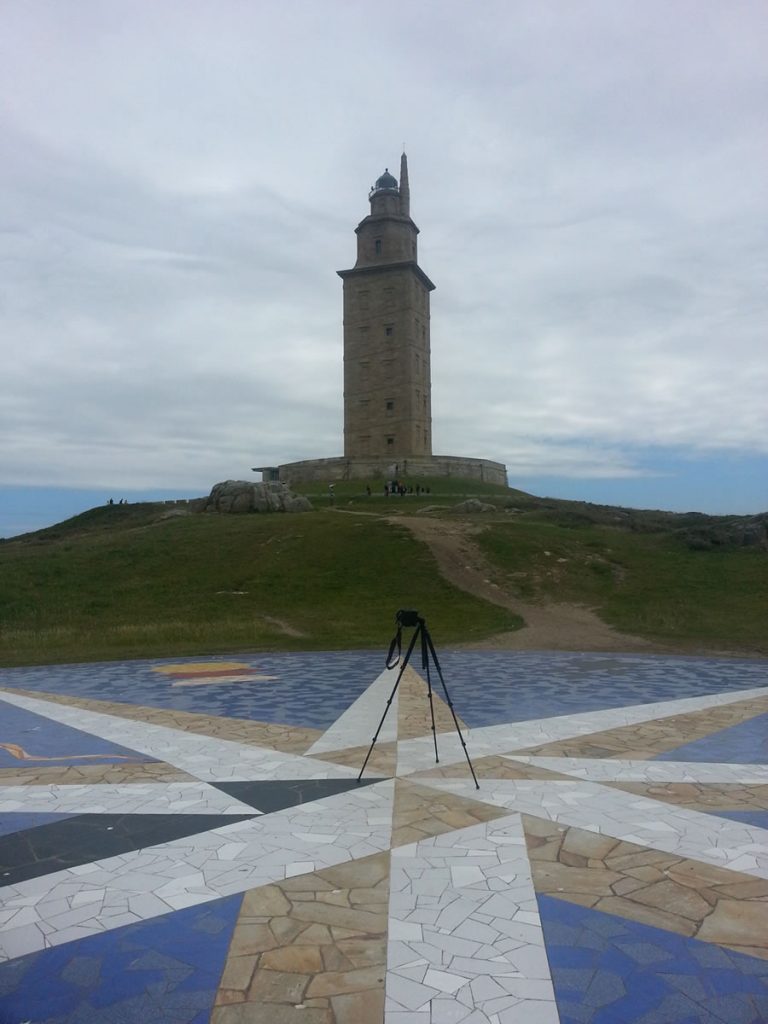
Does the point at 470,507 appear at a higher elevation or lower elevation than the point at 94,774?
higher

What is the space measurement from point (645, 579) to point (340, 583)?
471 inches

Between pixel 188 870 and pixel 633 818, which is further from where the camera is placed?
pixel 633 818

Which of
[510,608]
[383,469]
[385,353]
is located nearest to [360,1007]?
[510,608]

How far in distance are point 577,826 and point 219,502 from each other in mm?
43140

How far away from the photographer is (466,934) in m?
4.96

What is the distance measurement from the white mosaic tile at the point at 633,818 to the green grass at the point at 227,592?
12.6 metres

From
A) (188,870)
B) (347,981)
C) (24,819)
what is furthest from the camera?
(24,819)

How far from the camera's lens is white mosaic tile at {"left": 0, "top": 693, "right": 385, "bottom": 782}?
858 cm

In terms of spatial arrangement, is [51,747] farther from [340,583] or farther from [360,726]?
[340,583]

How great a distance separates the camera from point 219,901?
541cm

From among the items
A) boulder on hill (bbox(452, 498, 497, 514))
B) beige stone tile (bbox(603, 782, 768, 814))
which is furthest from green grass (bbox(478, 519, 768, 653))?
beige stone tile (bbox(603, 782, 768, 814))

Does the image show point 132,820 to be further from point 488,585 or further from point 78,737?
point 488,585

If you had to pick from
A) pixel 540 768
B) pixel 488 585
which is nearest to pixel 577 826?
pixel 540 768

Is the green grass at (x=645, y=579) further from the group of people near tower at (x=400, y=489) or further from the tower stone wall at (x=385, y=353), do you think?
the tower stone wall at (x=385, y=353)
